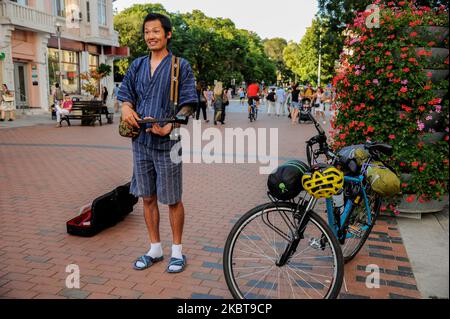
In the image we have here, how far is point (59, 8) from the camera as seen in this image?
27.7m

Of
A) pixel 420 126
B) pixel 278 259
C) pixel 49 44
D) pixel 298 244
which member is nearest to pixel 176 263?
pixel 278 259

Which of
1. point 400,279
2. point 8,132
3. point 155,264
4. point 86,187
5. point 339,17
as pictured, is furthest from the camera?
point 339,17

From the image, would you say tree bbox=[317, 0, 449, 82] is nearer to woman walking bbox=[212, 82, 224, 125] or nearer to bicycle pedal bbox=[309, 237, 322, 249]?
woman walking bbox=[212, 82, 224, 125]

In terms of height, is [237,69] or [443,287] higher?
[237,69]

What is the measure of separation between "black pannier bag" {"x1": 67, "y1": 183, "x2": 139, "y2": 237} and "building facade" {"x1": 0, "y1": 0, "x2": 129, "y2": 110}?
19.1 metres

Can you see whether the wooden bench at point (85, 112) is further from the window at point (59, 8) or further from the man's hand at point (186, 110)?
the man's hand at point (186, 110)

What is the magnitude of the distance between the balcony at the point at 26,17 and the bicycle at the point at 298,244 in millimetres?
21534

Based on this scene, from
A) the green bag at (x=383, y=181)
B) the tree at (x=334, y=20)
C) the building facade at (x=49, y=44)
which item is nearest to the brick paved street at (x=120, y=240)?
the green bag at (x=383, y=181)

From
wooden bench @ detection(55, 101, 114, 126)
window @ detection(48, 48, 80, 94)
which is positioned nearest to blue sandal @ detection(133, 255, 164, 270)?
wooden bench @ detection(55, 101, 114, 126)

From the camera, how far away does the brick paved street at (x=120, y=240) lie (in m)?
3.33

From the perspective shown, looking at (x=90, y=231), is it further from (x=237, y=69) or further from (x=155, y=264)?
(x=237, y=69)
